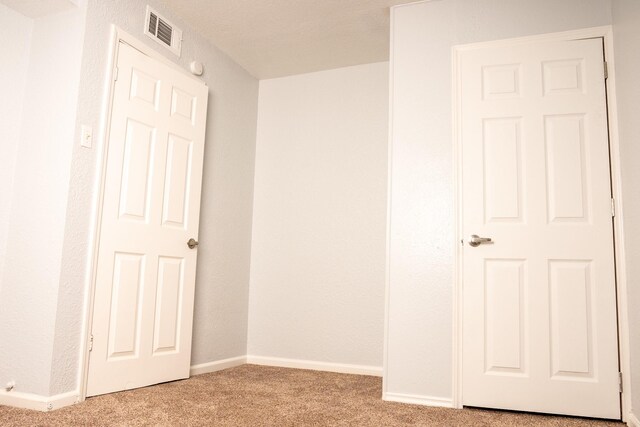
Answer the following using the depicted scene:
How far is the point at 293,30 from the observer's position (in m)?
3.65

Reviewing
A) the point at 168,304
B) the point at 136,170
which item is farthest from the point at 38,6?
the point at 168,304

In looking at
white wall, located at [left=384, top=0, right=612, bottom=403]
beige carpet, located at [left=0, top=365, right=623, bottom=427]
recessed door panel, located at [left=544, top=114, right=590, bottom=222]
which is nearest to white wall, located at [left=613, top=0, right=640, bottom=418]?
recessed door panel, located at [left=544, top=114, right=590, bottom=222]

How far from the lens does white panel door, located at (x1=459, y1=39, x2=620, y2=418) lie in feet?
→ 8.63

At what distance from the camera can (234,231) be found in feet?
13.6

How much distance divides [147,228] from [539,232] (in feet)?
7.93

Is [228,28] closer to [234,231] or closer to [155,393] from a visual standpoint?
[234,231]

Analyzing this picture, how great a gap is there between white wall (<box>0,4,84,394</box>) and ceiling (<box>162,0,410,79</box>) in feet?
2.89

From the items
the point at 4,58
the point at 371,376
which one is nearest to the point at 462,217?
the point at 371,376

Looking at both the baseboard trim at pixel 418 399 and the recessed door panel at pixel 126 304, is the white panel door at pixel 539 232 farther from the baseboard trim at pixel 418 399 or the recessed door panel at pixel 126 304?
the recessed door panel at pixel 126 304

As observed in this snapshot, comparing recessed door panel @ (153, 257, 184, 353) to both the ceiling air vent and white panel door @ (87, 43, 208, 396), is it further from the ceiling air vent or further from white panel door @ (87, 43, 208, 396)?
the ceiling air vent

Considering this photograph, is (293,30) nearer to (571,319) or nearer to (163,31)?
(163,31)

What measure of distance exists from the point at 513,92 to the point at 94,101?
251cm

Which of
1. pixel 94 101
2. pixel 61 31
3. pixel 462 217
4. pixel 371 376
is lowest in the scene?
pixel 371 376

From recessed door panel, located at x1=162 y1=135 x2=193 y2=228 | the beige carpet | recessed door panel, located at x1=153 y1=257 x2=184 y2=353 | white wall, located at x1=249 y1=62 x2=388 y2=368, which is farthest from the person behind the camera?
white wall, located at x1=249 y1=62 x2=388 y2=368
